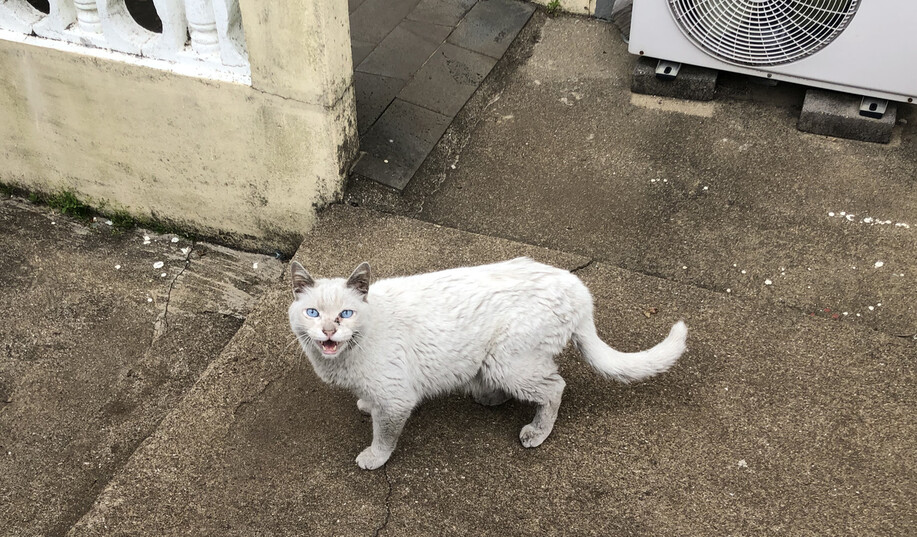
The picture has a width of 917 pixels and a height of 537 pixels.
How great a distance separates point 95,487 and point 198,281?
1404 millimetres

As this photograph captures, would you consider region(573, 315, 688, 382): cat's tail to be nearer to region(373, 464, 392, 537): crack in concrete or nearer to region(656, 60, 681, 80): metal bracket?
region(373, 464, 392, 537): crack in concrete

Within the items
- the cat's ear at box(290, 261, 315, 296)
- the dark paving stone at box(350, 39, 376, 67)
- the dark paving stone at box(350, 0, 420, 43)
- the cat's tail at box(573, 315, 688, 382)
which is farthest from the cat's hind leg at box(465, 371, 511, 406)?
the dark paving stone at box(350, 0, 420, 43)

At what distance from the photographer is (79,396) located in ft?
12.8

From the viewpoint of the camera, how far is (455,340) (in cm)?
288

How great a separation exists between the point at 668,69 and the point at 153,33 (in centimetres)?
292

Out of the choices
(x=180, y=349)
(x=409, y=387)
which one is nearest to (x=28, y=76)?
(x=180, y=349)

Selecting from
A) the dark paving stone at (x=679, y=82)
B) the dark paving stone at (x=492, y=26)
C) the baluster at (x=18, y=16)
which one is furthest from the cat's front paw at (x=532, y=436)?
the baluster at (x=18, y=16)

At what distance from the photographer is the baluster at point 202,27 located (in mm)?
3713

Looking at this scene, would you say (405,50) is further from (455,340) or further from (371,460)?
(371,460)

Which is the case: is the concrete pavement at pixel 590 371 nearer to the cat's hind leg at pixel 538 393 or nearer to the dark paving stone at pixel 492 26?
the cat's hind leg at pixel 538 393

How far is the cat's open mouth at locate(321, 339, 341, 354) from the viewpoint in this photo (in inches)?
106

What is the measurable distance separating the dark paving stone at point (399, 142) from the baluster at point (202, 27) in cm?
96

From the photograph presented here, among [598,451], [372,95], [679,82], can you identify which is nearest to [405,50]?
[372,95]

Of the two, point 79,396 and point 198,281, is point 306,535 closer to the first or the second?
point 79,396
